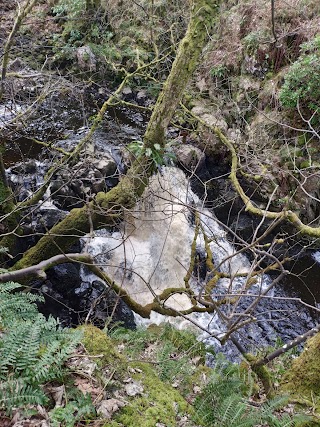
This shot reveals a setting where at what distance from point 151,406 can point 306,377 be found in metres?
1.86

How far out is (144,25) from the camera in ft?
41.0

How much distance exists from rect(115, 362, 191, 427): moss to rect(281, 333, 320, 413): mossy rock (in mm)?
1328

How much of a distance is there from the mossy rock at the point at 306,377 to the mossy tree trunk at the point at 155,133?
116 inches

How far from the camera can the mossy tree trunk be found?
4.97 meters

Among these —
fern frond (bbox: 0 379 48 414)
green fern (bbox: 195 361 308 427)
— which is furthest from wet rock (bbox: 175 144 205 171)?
fern frond (bbox: 0 379 48 414)

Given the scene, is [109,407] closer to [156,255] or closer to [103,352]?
[103,352]

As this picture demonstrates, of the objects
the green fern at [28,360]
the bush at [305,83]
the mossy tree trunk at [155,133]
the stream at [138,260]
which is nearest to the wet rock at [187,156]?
the stream at [138,260]

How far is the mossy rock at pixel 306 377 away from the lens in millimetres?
3084

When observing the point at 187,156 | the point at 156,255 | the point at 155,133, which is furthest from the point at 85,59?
the point at 156,255

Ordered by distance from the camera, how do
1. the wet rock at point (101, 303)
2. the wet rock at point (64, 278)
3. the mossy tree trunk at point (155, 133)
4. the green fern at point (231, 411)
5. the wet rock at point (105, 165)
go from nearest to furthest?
the green fern at point (231, 411) → the mossy tree trunk at point (155, 133) → the wet rock at point (101, 303) → the wet rock at point (64, 278) → the wet rock at point (105, 165)

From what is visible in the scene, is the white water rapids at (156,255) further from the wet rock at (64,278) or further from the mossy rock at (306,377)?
the mossy rock at (306,377)

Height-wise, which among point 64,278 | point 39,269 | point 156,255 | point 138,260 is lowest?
point 64,278

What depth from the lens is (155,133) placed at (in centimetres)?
527

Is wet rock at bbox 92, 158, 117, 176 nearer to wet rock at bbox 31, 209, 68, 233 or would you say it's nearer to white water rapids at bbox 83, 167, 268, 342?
white water rapids at bbox 83, 167, 268, 342
